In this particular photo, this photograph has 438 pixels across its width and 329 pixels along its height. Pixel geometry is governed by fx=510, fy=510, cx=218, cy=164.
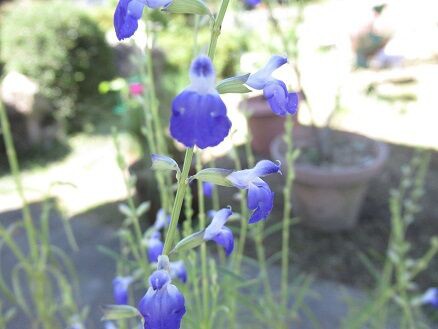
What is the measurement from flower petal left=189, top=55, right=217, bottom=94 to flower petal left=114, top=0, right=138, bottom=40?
0.31 ft

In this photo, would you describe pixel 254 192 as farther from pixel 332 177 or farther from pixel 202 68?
pixel 332 177

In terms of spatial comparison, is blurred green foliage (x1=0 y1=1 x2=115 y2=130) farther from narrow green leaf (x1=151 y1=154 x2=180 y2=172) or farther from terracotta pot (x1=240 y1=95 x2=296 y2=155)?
narrow green leaf (x1=151 y1=154 x2=180 y2=172)

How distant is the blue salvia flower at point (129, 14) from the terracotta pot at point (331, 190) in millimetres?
2281

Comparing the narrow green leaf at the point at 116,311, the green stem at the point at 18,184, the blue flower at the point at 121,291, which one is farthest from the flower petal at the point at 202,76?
the green stem at the point at 18,184

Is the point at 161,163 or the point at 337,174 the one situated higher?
the point at 161,163

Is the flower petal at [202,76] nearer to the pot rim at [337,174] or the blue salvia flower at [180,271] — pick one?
the blue salvia flower at [180,271]

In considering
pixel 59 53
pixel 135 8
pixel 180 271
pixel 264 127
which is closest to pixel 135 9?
pixel 135 8

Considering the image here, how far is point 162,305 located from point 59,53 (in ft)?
15.9

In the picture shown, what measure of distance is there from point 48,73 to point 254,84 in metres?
4.77

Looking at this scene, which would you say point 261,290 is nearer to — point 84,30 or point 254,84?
point 254,84

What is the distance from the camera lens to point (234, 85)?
730 mm

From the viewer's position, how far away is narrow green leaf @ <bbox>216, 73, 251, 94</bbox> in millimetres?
726

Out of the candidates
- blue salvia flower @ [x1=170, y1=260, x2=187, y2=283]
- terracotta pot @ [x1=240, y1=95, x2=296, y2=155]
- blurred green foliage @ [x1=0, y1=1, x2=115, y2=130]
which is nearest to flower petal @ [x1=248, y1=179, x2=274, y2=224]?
blue salvia flower @ [x1=170, y1=260, x2=187, y2=283]

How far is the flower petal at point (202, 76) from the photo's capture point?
25.8 inches
